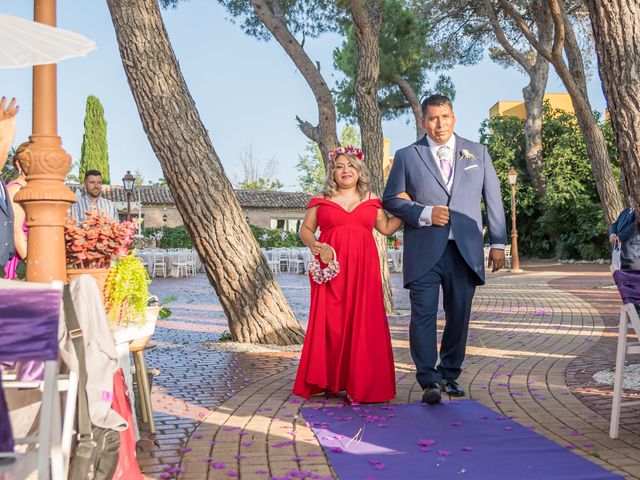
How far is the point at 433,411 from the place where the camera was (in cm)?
458

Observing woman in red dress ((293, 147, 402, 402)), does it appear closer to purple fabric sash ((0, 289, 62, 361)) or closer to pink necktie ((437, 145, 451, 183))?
pink necktie ((437, 145, 451, 183))

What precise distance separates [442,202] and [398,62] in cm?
1528

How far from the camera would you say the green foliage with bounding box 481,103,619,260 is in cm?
2762

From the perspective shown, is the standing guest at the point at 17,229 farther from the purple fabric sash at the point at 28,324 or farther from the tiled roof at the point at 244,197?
the tiled roof at the point at 244,197

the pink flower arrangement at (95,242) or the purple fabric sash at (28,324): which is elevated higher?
the pink flower arrangement at (95,242)

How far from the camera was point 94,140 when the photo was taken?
55.7 m

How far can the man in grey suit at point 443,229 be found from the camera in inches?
194

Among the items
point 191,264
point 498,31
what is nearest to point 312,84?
point 498,31

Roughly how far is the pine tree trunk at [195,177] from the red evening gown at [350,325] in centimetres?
233

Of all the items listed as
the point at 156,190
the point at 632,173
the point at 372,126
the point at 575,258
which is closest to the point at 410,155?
the point at 632,173

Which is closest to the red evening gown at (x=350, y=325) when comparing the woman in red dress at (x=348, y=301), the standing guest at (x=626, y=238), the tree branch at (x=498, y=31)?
the woman in red dress at (x=348, y=301)

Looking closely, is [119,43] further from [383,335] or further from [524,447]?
[524,447]

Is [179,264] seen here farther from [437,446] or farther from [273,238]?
[437,446]

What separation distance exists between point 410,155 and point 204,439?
2404 millimetres
